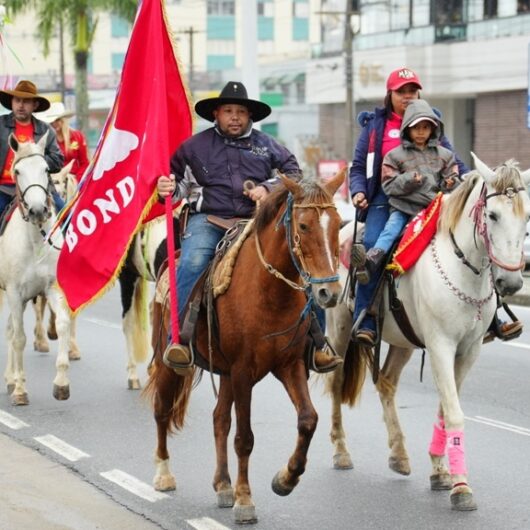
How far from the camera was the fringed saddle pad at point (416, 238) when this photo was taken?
303 inches

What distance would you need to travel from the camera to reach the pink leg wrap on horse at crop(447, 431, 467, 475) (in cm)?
693

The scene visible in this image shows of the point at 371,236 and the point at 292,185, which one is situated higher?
the point at 292,185

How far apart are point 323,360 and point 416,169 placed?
1713mm

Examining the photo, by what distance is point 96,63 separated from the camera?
99188 mm

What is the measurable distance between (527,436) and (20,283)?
15.7ft

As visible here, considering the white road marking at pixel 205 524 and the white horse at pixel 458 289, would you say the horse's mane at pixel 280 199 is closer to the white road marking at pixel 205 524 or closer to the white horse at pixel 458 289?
the white horse at pixel 458 289

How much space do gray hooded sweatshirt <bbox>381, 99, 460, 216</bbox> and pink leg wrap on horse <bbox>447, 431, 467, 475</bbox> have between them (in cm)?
175

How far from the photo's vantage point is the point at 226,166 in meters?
7.48

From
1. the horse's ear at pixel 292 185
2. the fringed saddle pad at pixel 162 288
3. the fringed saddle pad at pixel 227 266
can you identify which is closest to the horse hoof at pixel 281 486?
the fringed saddle pad at pixel 227 266

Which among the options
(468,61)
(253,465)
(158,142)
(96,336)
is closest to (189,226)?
(158,142)

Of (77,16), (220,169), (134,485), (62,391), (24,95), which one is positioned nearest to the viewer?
(220,169)

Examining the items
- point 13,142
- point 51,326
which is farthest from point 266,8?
point 13,142

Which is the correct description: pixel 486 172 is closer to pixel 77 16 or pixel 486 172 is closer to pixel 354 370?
pixel 354 370

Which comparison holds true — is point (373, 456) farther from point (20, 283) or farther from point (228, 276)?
point (20, 283)
